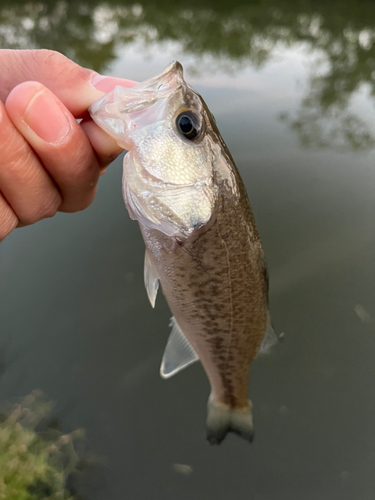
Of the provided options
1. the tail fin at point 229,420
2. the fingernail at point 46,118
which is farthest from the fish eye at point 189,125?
the tail fin at point 229,420

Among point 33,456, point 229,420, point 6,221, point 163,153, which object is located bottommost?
point 33,456

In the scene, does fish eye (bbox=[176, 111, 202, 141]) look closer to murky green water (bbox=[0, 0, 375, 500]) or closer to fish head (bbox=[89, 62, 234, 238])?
fish head (bbox=[89, 62, 234, 238])

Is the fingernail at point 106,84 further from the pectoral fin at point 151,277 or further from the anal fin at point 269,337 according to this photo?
the anal fin at point 269,337

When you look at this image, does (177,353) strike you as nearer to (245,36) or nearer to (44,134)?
(44,134)

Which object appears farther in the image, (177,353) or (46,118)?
(177,353)

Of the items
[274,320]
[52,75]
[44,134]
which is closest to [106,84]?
[52,75]

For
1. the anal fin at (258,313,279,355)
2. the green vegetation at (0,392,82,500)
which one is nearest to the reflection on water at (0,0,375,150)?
the anal fin at (258,313,279,355)

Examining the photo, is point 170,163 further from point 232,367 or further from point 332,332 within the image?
point 332,332
